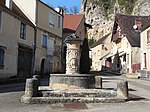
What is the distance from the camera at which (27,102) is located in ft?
39.8

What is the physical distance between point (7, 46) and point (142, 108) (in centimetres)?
1547

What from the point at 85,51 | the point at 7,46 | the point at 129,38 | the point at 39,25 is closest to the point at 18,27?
the point at 7,46

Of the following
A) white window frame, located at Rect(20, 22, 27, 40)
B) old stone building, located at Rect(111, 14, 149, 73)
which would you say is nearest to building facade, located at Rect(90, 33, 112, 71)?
old stone building, located at Rect(111, 14, 149, 73)

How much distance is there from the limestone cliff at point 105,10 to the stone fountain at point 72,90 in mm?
47470

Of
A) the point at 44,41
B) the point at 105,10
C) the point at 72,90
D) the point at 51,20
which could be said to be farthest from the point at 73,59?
the point at 105,10

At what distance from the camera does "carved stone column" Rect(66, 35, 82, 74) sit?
1540 centimetres

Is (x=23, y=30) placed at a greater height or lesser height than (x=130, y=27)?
lesser

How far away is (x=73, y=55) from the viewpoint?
1546cm

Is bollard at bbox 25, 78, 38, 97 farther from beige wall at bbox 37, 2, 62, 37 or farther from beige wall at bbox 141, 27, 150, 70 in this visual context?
beige wall at bbox 141, 27, 150, 70

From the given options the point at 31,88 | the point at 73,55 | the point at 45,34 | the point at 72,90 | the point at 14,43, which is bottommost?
the point at 72,90

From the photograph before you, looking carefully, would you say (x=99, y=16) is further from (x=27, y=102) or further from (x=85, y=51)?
(x=27, y=102)

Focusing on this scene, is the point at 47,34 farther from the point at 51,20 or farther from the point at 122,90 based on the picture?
the point at 122,90

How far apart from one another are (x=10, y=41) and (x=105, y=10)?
174ft

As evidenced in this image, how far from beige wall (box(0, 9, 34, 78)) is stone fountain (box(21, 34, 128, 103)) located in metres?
9.47
